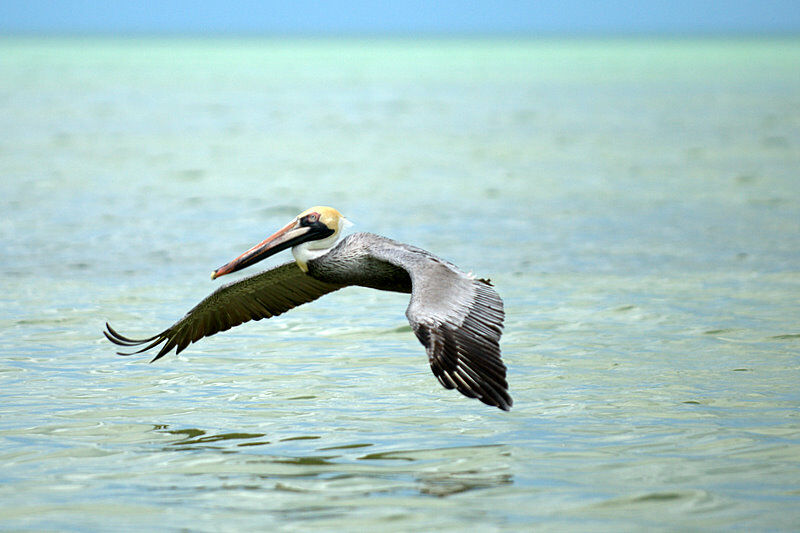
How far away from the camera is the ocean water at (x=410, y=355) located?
6.89m

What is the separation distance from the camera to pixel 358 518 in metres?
6.54

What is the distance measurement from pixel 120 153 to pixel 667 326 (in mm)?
16946

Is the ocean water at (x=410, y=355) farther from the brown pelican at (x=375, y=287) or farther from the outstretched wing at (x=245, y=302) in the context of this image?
the brown pelican at (x=375, y=287)

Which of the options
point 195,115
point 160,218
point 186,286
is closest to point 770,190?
point 160,218

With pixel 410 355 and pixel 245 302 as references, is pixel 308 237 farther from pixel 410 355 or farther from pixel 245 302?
pixel 410 355

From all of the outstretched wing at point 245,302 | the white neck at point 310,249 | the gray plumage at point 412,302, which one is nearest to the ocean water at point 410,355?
the outstretched wing at point 245,302

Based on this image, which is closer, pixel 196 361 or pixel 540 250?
pixel 196 361

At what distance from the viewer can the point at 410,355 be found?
405 inches

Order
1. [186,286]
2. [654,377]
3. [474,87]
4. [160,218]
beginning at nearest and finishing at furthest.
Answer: [654,377]
[186,286]
[160,218]
[474,87]

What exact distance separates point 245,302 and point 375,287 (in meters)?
1.02

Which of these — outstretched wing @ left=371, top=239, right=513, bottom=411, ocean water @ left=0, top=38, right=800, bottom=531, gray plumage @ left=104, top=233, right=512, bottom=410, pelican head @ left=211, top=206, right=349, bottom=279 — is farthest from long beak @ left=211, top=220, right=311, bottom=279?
outstretched wing @ left=371, top=239, right=513, bottom=411

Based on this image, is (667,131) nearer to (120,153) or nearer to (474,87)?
(120,153)

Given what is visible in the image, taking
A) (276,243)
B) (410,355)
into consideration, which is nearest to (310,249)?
(276,243)

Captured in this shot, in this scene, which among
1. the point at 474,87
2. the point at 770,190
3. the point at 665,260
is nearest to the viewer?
the point at 665,260
